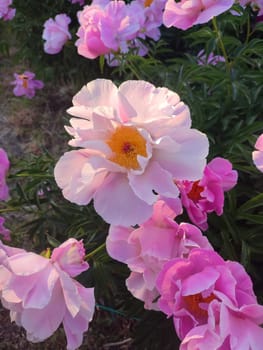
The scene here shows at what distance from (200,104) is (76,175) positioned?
0.72 meters

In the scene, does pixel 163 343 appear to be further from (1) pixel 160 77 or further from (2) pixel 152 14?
(2) pixel 152 14

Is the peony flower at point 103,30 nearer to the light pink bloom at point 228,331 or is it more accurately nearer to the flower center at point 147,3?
the flower center at point 147,3

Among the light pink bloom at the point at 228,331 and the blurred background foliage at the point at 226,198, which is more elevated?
the light pink bloom at the point at 228,331

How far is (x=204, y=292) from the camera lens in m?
0.75

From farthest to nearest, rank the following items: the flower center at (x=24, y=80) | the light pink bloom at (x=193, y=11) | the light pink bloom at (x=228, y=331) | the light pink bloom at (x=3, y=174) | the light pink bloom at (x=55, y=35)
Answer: the flower center at (x=24, y=80)
the light pink bloom at (x=55, y=35)
the light pink bloom at (x=3, y=174)
the light pink bloom at (x=193, y=11)
the light pink bloom at (x=228, y=331)

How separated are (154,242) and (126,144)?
152 millimetres

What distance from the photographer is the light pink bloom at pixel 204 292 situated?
0.74 metres

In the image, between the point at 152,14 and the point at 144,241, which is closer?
the point at 144,241

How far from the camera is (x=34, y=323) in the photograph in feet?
2.73

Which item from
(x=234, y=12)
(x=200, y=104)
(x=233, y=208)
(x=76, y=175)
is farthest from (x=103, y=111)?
(x=234, y=12)

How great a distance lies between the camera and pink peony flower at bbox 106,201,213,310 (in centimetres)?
82

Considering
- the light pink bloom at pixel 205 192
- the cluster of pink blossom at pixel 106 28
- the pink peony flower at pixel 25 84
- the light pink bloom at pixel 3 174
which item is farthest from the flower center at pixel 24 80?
the light pink bloom at pixel 205 192

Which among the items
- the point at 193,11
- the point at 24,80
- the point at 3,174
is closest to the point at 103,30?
the point at 193,11

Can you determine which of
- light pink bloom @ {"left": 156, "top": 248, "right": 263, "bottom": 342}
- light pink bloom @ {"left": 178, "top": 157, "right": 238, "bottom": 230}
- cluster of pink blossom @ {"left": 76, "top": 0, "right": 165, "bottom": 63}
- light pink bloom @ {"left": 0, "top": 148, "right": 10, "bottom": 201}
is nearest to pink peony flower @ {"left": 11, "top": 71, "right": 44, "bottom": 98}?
cluster of pink blossom @ {"left": 76, "top": 0, "right": 165, "bottom": 63}
